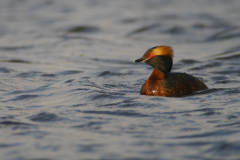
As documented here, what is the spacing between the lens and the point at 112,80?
9.48 metres

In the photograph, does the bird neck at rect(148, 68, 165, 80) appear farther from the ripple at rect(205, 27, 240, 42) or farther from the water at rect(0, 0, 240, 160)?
the ripple at rect(205, 27, 240, 42)

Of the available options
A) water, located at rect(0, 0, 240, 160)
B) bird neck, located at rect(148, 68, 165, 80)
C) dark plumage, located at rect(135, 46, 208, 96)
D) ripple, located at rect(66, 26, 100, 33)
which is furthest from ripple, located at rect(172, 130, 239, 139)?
ripple, located at rect(66, 26, 100, 33)

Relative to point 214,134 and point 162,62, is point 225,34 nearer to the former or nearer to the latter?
point 162,62

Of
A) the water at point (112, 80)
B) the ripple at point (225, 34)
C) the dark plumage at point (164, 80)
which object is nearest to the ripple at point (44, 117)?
the water at point (112, 80)

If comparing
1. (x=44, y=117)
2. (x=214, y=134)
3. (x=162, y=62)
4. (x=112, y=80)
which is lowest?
(x=214, y=134)

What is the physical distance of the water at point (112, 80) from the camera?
509 centimetres

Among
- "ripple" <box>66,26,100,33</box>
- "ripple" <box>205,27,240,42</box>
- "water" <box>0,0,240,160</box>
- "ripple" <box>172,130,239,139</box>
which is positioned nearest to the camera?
"water" <box>0,0,240,160</box>

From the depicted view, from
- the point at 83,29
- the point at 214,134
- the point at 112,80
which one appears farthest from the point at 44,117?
the point at 83,29

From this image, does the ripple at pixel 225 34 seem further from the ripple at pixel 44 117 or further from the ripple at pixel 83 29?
the ripple at pixel 44 117

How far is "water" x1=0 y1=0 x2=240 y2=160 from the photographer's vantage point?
5094 millimetres

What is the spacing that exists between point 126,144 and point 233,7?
16063mm

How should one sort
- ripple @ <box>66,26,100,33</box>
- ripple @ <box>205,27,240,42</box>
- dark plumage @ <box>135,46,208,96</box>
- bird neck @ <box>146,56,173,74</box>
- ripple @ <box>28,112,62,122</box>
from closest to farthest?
ripple @ <box>28,112,62,122</box>
dark plumage @ <box>135,46,208,96</box>
bird neck @ <box>146,56,173,74</box>
ripple @ <box>205,27,240,42</box>
ripple @ <box>66,26,100,33</box>

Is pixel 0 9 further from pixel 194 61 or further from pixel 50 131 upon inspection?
pixel 50 131

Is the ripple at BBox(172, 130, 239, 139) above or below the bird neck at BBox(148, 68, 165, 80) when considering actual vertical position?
below
